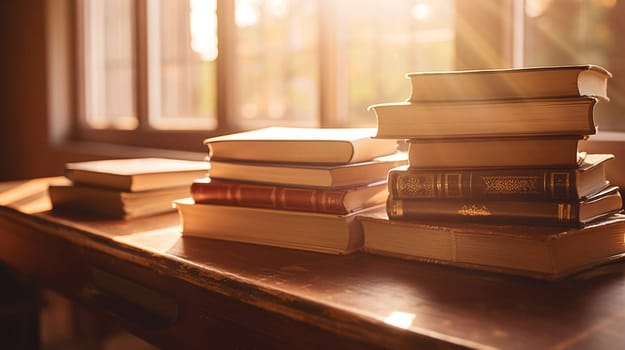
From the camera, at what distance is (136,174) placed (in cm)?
131

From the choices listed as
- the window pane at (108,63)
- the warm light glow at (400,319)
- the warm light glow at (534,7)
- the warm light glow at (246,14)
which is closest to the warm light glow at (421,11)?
the warm light glow at (534,7)

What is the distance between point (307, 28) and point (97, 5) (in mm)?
1765

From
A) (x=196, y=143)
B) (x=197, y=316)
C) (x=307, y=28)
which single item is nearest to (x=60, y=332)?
(x=196, y=143)

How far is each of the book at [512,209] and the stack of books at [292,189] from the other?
9 cm

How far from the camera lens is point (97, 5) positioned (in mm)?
3650

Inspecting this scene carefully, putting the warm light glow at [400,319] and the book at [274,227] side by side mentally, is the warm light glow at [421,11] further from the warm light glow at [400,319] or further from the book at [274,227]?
the warm light glow at [400,319]

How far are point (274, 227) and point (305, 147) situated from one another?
0.43 ft

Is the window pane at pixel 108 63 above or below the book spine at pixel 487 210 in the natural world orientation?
above

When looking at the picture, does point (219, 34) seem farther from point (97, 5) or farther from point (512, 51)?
point (97, 5)

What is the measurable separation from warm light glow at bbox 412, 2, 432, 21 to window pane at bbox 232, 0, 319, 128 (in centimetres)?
49

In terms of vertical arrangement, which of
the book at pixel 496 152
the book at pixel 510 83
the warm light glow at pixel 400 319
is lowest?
the warm light glow at pixel 400 319

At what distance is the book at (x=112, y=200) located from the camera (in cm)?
133

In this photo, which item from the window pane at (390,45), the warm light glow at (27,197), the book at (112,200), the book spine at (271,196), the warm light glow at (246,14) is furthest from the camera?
the warm light glow at (246,14)

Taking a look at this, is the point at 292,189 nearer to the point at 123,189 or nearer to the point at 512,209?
the point at 512,209
